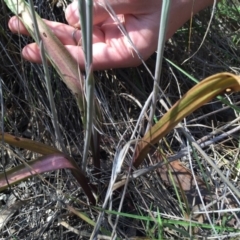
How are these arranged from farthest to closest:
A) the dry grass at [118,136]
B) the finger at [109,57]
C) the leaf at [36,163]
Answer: the finger at [109,57], the dry grass at [118,136], the leaf at [36,163]

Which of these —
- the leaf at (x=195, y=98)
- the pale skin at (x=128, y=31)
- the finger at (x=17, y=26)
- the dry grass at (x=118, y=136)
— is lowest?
the dry grass at (x=118, y=136)

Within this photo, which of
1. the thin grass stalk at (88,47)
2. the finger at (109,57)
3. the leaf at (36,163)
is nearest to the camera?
the thin grass stalk at (88,47)

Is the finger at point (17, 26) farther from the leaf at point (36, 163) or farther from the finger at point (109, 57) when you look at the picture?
the leaf at point (36, 163)

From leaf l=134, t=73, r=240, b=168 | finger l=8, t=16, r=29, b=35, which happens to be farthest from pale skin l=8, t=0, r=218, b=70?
leaf l=134, t=73, r=240, b=168

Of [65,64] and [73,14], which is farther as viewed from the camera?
[73,14]

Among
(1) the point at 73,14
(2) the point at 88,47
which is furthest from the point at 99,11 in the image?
(2) the point at 88,47

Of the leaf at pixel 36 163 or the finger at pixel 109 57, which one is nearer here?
the leaf at pixel 36 163

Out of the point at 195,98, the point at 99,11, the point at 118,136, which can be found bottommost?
the point at 118,136

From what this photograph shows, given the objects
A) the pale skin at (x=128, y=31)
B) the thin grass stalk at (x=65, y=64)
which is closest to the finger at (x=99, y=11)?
the pale skin at (x=128, y=31)

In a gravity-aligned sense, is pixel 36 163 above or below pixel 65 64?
below

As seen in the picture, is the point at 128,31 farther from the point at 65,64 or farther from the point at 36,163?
the point at 36,163

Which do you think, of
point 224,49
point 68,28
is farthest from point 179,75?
point 68,28

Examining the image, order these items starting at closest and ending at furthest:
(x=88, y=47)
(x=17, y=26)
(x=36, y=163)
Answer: (x=88, y=47) < (x=36, y=163) < (x=17, y=26)

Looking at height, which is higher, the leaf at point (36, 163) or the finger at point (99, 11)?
the finger at point (99, 11)
